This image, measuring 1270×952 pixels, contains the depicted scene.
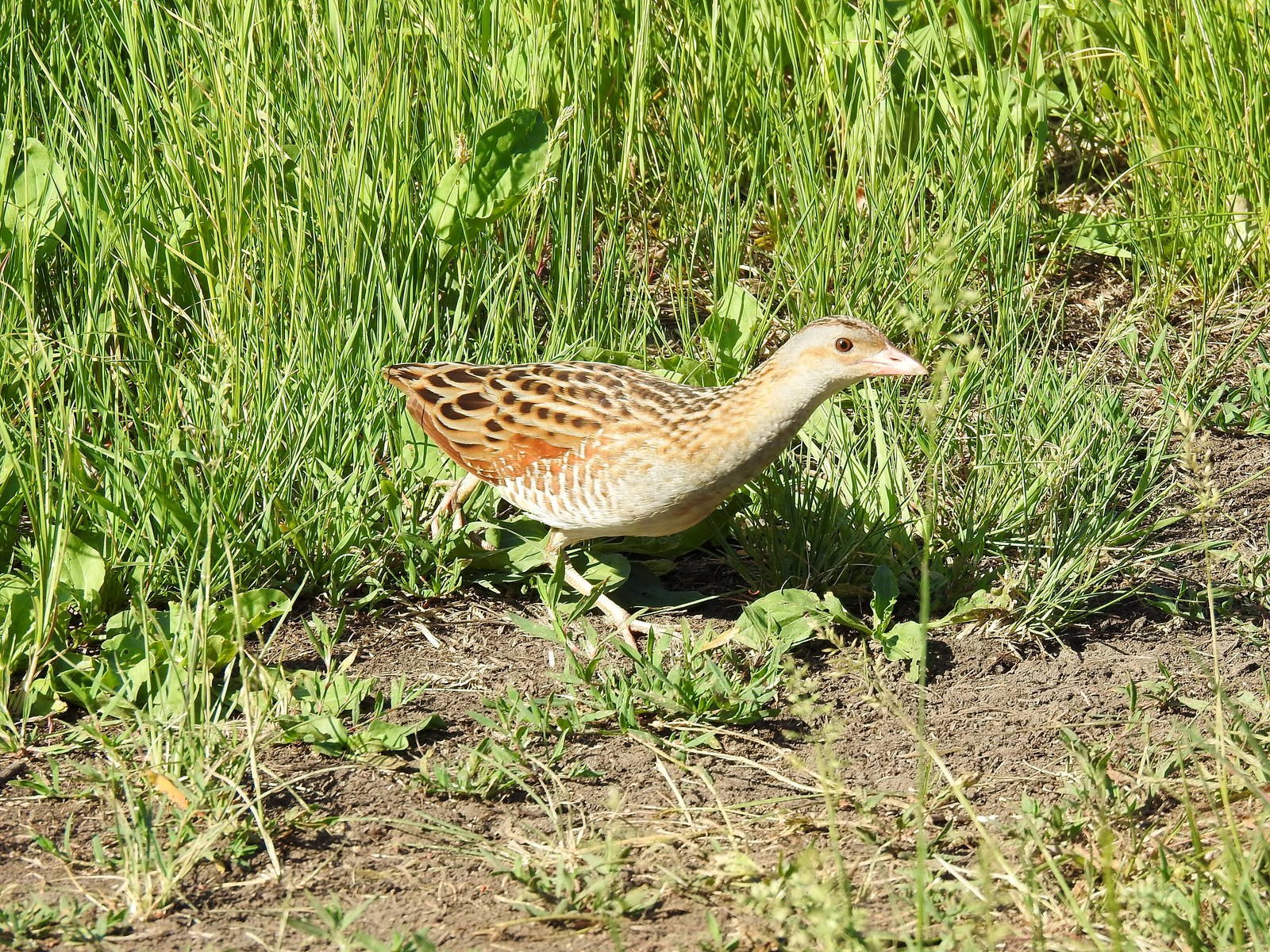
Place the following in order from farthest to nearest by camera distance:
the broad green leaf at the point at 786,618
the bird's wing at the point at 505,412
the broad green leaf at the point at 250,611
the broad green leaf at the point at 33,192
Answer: the broad green leaf at the point at 33,192, the bird's wing at the point at 505,412, the broad green leaf at the point at 786,618, the broad green leaf at the point at 250,611

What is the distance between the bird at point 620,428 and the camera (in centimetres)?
381

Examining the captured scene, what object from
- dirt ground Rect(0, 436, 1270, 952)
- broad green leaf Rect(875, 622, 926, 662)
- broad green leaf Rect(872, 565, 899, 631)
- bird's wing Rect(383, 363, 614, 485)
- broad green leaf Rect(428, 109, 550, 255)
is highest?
broad green leaf Rect(428, 109, 550, 255)

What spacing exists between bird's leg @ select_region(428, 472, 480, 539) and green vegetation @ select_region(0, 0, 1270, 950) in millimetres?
77

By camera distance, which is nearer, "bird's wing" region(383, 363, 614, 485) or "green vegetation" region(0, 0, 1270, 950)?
"green vegetation" region(0, 0, 1270, 950)

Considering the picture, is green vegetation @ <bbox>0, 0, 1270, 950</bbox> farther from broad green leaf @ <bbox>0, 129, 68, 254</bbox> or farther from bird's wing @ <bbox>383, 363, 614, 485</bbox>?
bird's wing @ <bbox>383, 363, 614, 485</bbox>

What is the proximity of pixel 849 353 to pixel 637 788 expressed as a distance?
1268 millimetres

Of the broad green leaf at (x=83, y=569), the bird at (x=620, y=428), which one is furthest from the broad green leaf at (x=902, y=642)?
the broad green leaf at (x=83, y=569)

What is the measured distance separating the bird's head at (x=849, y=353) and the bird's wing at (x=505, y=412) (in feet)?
2.05

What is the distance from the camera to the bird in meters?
3.81

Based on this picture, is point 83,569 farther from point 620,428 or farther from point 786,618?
point 786,618

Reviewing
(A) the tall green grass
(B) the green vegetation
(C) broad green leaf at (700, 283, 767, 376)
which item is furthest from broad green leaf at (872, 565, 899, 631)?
(C) broad green leaf at (700, 283, 767, 376)

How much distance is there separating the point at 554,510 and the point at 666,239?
1.61m

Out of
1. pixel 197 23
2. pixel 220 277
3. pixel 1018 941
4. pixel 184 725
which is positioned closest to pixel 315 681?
pixel 184 725

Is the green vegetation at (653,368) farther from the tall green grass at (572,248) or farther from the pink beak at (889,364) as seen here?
the pink beak at (889,364)
